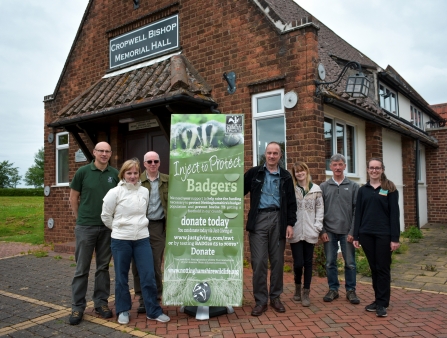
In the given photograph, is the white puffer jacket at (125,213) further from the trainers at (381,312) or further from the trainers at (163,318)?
the trainers at (381,312)

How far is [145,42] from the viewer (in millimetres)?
9391

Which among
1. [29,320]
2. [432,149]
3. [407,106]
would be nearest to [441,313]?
[29,320]

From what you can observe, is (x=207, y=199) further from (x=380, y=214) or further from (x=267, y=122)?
(x=267, y=122)

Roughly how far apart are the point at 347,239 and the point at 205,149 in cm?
214

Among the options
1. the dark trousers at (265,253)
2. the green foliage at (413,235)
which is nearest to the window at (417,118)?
the green foliage at (413,235)

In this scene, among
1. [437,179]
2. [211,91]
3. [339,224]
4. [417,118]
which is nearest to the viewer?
[339,224]

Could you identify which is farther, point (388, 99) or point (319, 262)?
point (388, 99)

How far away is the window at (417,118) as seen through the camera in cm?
1418

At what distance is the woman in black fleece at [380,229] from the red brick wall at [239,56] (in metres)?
1.89

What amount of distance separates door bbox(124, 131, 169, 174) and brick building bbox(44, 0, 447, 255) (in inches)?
0.9

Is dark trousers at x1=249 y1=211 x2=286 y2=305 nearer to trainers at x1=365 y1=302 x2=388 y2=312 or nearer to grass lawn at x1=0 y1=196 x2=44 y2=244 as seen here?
trainers at x1=365 y1=302 x2=388 y2=312

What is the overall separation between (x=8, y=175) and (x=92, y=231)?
88932mm

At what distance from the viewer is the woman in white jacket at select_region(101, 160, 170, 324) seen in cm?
433

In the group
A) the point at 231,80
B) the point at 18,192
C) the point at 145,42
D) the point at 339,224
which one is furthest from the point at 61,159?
the point at 18,192
